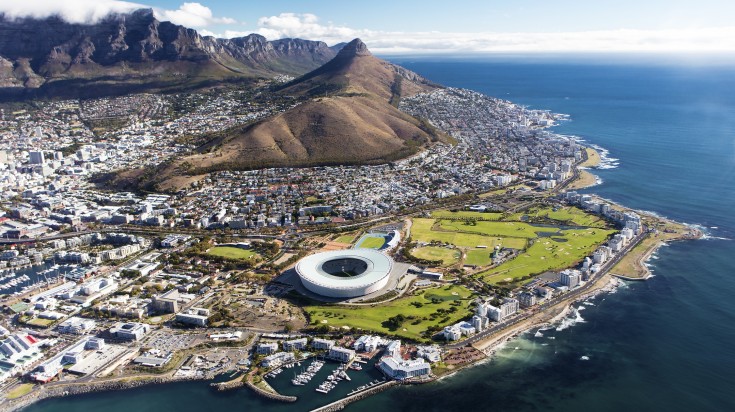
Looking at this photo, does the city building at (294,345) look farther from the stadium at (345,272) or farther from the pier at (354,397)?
the stadium at (345,272)

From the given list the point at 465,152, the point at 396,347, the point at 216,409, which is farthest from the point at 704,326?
the point at 465,152

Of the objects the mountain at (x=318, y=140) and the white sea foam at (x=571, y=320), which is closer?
the white sea foam at (x=571, y=320)

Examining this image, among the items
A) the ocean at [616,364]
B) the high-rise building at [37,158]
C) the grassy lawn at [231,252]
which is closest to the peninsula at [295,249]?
the grassy lawn at [231,252]

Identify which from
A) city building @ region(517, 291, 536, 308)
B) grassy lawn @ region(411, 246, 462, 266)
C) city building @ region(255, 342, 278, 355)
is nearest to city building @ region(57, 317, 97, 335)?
city building @ region(255, 342, 278, 355)

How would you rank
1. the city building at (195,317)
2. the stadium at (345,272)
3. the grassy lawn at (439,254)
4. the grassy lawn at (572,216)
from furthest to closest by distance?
the grassy lawn at (572,216), the grassy lawn at (439,254), the stadium at (345,272), the city building at (195,317)

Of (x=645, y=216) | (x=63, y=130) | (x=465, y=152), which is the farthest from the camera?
(x=63, y=130)

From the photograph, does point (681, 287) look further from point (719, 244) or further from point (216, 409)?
point (216, 409)

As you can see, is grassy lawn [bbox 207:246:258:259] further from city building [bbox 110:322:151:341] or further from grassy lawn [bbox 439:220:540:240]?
grassy lawn [bbox 439:220:540:240]
